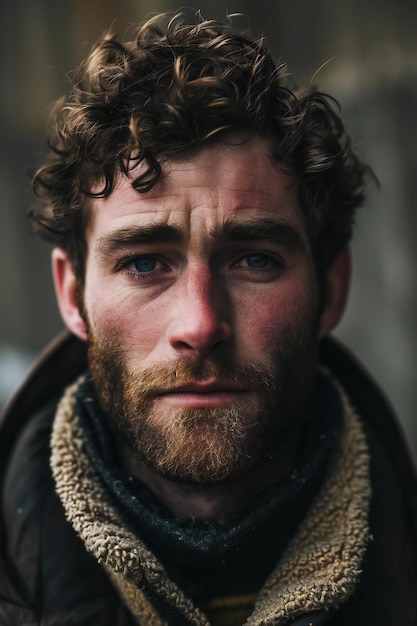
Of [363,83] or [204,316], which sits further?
[363,83]

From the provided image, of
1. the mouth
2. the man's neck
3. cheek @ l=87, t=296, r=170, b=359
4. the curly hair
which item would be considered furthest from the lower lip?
the curly hair

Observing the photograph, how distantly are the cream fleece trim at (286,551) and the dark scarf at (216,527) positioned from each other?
0.03 m

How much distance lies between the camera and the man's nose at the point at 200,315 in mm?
1547

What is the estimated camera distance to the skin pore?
1.60m

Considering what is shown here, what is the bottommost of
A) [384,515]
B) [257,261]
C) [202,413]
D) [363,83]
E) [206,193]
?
[384,515]

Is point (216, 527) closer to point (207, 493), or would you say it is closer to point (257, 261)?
point (207, 493)

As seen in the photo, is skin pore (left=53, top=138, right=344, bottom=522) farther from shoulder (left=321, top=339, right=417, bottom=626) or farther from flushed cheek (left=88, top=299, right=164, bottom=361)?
shoulder (left=321, top=339, right=417, bottom=626)

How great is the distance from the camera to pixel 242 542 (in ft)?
5.55

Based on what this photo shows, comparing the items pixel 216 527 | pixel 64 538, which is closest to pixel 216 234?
pixel 216 527

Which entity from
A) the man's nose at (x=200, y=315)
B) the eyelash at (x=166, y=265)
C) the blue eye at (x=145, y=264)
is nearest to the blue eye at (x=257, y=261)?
→ the eyelash at (x=166, y=265)

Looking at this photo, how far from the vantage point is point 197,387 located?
1.59 metres

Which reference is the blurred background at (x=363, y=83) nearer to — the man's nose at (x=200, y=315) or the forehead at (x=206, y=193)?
the forehead at (x=206, y=193)

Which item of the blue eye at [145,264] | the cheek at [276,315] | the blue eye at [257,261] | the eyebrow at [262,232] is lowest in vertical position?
the cheek at [276,315]

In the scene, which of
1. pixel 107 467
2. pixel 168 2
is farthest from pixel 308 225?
pixel 168 2
